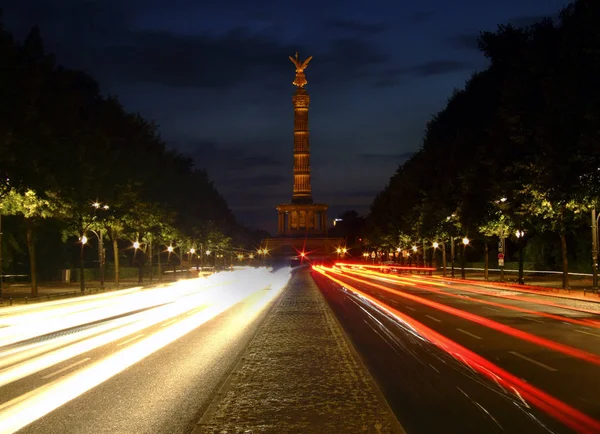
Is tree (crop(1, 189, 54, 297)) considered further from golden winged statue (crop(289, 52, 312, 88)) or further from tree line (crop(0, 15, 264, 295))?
golden winged statue (crop(289, 52, 312, 88))

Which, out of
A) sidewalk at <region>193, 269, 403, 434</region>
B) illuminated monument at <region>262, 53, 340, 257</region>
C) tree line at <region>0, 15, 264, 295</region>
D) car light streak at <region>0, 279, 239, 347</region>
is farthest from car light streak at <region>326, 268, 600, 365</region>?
illuminated monument at <region>262, 53, 340, 257</region>

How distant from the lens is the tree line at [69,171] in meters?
35.6

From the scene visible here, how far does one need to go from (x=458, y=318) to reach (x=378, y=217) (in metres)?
105

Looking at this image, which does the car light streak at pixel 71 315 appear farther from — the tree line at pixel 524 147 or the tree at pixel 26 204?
the tree line at pixel 524 147

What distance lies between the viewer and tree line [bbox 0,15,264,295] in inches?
1400

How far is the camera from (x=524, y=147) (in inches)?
1777

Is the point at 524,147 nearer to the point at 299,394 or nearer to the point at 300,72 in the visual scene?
the point at 299,394

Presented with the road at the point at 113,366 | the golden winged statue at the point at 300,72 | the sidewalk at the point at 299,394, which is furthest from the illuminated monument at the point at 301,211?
the sidewalk at the point at 299,394

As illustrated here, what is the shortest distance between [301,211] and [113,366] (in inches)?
6585

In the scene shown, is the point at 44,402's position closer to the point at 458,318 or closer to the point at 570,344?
the point at 570,344

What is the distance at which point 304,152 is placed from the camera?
17425 cm

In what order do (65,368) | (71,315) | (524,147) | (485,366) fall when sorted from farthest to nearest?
(524,147) < (71,315) < (65,368) < (485,366)

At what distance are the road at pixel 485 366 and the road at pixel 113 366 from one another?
3370 millimetres

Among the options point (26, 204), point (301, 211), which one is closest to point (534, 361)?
point (26, 204)
